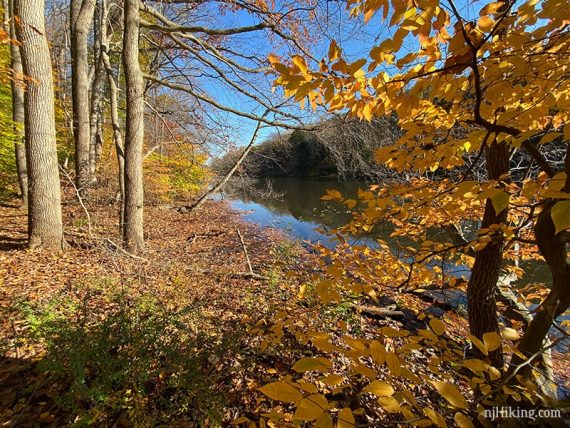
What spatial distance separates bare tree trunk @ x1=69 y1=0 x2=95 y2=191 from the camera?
6.98m

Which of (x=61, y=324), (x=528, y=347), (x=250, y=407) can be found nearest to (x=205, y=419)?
(x=250, y=407)

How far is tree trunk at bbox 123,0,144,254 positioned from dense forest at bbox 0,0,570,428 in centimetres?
3

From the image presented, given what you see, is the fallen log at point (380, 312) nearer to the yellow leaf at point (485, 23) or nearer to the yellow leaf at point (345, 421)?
the yellow leaf at point (345, 421)

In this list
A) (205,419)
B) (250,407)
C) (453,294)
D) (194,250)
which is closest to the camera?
(205,419)

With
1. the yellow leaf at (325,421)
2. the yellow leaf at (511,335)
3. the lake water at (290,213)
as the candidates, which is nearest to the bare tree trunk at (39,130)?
the lake water at (290,213)

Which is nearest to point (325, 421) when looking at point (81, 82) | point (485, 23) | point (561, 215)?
point (561, 215)

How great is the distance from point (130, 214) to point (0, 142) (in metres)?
6.23

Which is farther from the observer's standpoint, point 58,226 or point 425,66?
point 58,226

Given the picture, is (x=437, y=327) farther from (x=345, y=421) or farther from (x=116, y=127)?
(x=116, y=127)

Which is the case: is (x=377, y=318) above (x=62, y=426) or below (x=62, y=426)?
below

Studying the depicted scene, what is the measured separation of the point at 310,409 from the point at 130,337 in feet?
7.63

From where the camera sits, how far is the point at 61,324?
2436 millimetres

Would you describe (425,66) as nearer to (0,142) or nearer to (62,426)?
(62,426)

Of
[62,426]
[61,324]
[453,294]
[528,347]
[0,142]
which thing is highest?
[0,142]
